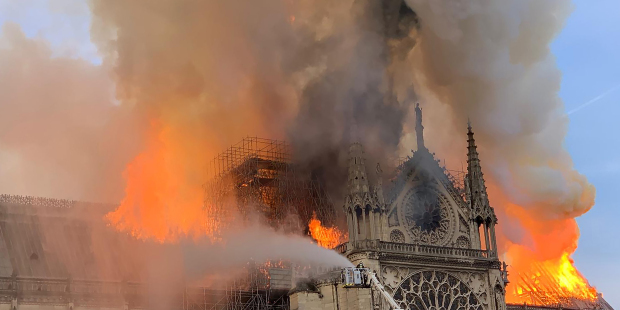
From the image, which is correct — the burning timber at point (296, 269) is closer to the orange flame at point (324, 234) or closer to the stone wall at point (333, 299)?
the stone wall at point (333, 299)

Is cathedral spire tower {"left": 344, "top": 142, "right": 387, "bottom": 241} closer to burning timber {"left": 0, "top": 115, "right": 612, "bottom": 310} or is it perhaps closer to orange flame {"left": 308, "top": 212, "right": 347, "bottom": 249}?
burning timber {"left": 0, "top": 115, "right": 612, "bottom": 310}

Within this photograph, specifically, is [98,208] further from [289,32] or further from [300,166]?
[289,32]

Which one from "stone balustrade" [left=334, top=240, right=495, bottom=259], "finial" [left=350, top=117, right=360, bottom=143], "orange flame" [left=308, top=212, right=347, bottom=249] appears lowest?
"stone balustrade" [left=334, top=240, right=495, bottom=259]

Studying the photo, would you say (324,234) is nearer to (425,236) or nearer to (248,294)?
(425,236)

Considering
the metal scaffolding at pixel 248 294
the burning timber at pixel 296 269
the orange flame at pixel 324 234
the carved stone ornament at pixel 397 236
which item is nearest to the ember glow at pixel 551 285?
the burning timber at pixel 296 269

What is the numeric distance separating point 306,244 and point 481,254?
481 inches

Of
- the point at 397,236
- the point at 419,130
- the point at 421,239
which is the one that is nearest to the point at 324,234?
the point at 397,236

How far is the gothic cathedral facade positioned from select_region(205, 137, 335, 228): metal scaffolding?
18.6 ft

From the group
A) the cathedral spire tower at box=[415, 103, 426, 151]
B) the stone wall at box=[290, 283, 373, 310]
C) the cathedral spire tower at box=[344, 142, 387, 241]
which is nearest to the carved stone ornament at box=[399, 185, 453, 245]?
the cathedral spire tower at box=[344, 142, 387, 241]

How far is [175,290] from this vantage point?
162ft

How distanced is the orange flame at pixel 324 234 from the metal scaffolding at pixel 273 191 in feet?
1.63

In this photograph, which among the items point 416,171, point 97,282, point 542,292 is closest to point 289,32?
point 416,171

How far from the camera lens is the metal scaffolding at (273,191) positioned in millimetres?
56750

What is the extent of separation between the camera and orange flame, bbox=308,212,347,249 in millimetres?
54625
